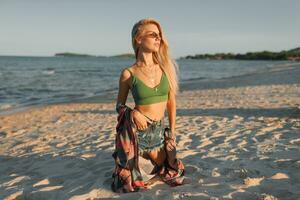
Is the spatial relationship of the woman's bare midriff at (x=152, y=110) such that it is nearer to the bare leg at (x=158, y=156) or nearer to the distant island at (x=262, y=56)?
the bare leg at (x=158, y=156)

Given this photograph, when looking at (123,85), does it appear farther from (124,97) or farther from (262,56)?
(262,56)

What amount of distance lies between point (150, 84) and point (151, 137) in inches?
22.6

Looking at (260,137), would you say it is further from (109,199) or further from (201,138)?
(109,199)

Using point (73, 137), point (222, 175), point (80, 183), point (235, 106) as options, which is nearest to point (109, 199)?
point (80, 183)

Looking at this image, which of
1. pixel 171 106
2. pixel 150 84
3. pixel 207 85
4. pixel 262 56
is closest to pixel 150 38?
pixel 150 84

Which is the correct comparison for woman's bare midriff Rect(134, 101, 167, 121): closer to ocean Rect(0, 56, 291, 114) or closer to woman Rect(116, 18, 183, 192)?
woman Rect(116, 18, 183, 192)

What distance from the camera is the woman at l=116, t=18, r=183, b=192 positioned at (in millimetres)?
3943

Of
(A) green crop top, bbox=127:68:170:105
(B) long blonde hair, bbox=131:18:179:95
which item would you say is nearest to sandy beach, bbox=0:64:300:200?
(A) green crop top, bbox=127:68:170:105

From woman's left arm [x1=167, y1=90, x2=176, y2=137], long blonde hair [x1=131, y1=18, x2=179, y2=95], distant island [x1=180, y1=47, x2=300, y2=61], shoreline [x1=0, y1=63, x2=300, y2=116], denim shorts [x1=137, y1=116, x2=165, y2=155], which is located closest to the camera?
denim shorts [x1=137, y1=116, x2=165, y2=155]

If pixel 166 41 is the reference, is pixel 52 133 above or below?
below

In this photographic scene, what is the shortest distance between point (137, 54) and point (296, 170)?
2.32 metres

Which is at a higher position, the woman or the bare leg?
the woman

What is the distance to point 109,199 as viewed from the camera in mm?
3932

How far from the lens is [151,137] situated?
4.05 metres
